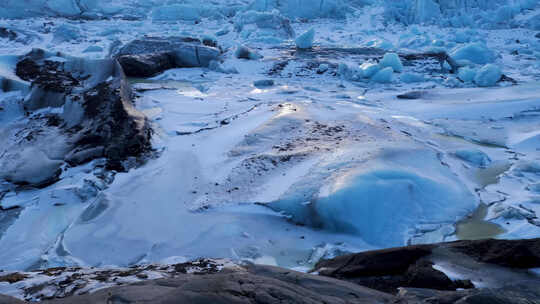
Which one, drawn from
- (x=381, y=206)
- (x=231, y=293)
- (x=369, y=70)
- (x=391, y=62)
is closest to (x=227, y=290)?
(x=231, y=293)

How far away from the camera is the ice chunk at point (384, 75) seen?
8.02 m

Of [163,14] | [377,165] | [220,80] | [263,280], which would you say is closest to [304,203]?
[377,165]

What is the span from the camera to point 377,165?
12.0 feet

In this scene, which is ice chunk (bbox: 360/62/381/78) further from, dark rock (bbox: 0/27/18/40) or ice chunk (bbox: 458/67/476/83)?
dark rock (bbox: 0/27/18/40)

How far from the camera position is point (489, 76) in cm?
755

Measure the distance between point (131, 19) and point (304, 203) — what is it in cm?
1545

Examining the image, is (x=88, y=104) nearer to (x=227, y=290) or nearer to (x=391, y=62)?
(x=227, y=290)

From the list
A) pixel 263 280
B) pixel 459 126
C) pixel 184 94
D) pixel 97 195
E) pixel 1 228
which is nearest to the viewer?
pixel 263 280

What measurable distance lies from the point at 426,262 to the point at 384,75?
6407 mm

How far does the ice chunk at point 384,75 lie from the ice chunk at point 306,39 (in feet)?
10.9

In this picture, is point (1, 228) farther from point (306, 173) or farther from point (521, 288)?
point (521, 288)

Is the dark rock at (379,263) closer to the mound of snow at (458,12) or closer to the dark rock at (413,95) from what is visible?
the dark rock at (413,95)

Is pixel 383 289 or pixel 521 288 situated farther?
pixel 383 289

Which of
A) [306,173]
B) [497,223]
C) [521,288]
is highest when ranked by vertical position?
[521,288]
